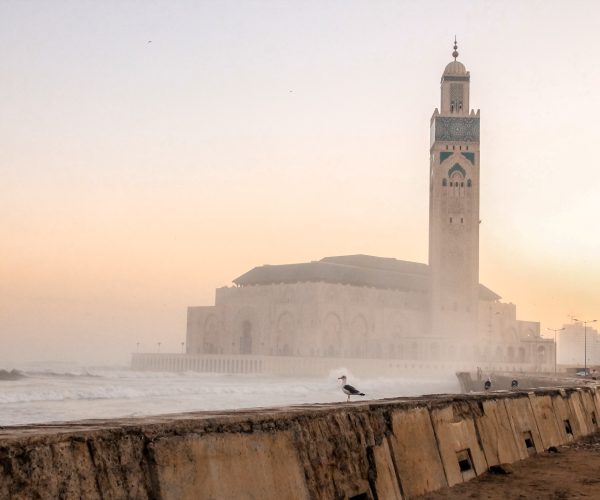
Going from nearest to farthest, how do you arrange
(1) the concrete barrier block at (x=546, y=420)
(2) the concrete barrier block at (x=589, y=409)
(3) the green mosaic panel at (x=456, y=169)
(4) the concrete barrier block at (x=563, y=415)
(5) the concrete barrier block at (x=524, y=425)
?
1. (5) the concrete barrier block at (x=524, y=425)
2. (1) the concrete barrier block at (x=546, y=420)
3. (4) the concrete barrier block at (x=563, y=415)
4. (2) the concrete barrier block at (x=589, y=409)
5. (3) the green mosaic panel at (x=456, y=169)

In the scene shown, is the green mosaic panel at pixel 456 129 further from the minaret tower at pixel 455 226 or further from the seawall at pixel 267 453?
the seawall at pixel 267 453

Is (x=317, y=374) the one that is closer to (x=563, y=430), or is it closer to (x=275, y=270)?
(x=275, y=270)

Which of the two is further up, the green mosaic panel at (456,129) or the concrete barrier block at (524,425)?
the green mosaic panel at (456,129)

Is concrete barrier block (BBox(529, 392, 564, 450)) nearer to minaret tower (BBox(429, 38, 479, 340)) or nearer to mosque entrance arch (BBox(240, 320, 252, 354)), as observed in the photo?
minaret tower (BBox(429, 38, 479, 340))

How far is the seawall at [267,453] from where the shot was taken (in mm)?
3090

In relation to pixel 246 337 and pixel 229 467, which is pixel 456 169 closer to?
pixel 246 337

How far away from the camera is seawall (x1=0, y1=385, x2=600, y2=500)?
3.09 meters

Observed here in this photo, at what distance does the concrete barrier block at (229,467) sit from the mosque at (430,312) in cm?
6583

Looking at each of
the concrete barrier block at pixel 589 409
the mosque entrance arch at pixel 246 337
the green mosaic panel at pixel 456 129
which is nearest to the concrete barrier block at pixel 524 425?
the concrete barrier block at pixel 589 409

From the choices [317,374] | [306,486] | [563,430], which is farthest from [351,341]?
[306,486]

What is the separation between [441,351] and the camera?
72875 mm

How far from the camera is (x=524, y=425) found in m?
7.80

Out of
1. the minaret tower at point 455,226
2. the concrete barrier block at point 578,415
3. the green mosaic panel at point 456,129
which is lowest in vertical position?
the concrete barrier block at point 578,415

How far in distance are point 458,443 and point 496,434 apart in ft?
3.32
